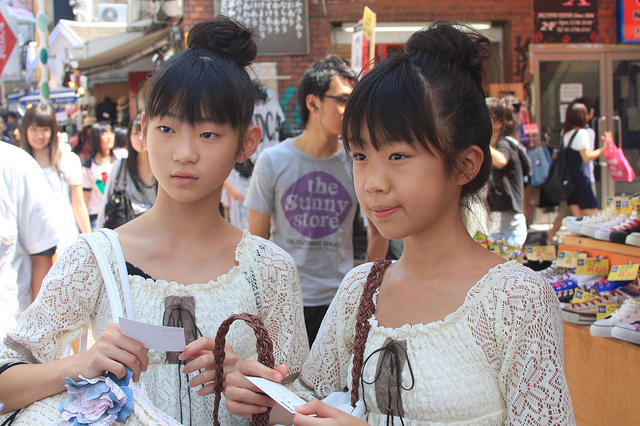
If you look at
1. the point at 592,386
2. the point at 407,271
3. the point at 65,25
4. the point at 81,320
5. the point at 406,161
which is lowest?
the point at 592,386

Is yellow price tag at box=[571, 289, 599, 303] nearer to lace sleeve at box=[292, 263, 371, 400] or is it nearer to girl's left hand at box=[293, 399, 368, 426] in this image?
lace sleeve at box=[292, 263, 371, 400]

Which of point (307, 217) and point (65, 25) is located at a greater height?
point (65, 25)

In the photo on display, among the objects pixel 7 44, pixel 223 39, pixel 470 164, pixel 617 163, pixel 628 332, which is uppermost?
pixel 7 44

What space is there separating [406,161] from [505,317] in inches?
16.3

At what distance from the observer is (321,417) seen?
3.88 feet

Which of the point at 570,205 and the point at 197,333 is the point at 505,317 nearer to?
the point at 197,333

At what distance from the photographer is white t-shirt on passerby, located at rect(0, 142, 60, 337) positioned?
8.38 ft

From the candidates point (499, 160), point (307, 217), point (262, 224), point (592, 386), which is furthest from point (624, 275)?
point (262, 224)

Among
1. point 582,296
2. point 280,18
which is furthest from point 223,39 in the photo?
point 280,18

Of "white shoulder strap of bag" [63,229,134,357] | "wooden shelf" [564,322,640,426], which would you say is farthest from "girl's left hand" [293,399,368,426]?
"wooden shelf" [564,322,640,426]

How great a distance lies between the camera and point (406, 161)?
1.31m

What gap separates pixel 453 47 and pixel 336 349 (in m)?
0.83

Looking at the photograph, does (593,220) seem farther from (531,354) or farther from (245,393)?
(245,393)

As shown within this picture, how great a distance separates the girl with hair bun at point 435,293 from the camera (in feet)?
4.08
